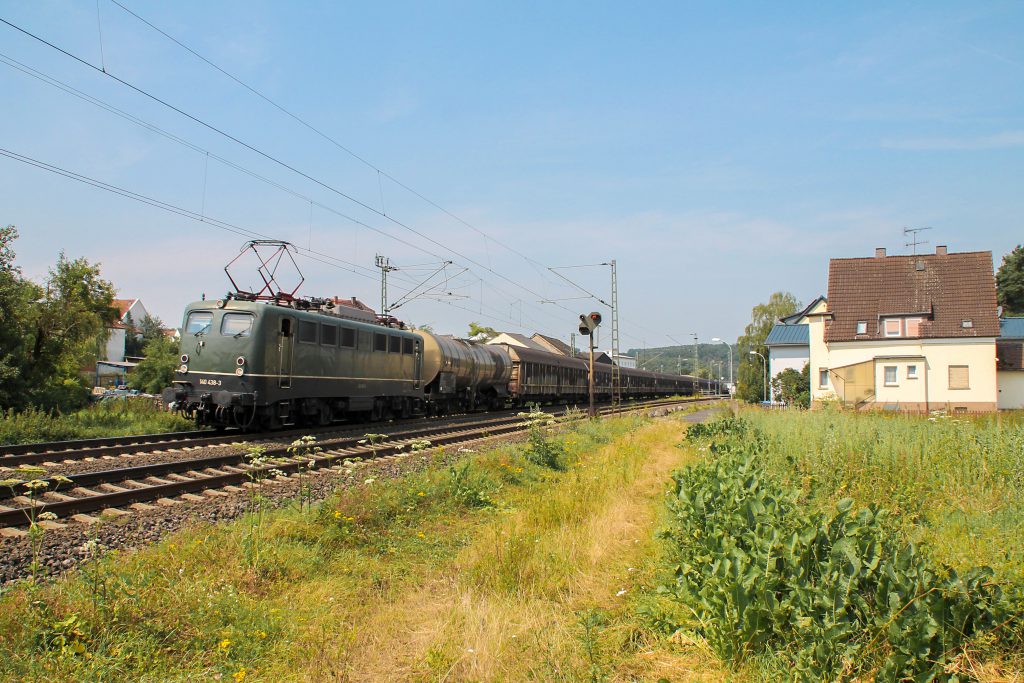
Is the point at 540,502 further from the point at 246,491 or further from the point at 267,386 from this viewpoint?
the point at 267,386

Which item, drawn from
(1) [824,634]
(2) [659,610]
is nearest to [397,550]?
(2) [659,610]

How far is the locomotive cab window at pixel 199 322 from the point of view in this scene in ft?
53.1

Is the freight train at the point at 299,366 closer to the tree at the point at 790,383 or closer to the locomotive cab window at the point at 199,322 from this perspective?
the locomotive cab window at the point at 199,322

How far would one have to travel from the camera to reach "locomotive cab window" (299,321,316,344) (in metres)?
17.1

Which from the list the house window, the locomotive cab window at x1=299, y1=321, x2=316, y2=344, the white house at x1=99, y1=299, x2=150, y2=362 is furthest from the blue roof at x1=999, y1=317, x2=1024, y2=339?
the white house at x1=99, y1=299, x2=150, y2=362

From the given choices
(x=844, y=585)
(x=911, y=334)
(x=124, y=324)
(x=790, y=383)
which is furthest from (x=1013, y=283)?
(x=124, y=324)

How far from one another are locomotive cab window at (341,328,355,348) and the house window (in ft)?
92.6

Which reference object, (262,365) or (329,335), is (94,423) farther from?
(329,335)

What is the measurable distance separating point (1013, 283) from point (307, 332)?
3230 inches

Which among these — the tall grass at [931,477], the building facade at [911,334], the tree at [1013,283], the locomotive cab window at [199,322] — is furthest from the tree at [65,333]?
the tree at [1013,283]

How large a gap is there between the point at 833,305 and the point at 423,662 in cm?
3775

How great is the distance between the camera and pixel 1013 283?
73.2m

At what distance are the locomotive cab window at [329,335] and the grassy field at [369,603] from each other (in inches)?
393

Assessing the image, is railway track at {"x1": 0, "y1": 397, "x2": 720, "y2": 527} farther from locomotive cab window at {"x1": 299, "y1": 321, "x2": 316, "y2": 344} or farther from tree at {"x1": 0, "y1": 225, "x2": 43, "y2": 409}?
tree at {"x1": 0, "y1": 225, "x2": 43, "y2": 409}
